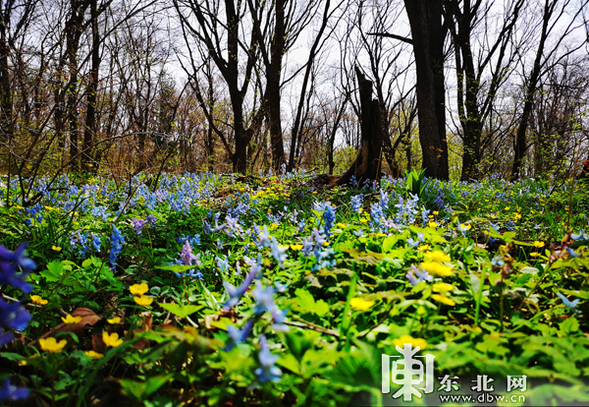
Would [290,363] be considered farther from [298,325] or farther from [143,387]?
[143,387]

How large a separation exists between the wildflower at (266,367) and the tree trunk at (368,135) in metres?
4.78

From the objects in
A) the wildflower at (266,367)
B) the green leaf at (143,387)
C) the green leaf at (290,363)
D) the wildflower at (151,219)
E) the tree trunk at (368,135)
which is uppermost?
the tree trunk at (368,135)

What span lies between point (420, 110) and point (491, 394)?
754 centimetres

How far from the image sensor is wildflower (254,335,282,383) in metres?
0.68

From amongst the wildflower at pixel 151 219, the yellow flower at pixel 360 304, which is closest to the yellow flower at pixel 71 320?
the yellow flower at pixel 360 304

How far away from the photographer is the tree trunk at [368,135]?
537 centimetres

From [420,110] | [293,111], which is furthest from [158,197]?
[293,111]

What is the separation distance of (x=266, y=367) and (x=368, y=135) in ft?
17.2

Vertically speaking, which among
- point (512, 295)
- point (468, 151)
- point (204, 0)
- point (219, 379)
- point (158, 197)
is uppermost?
point (204, 0)

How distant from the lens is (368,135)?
549cm

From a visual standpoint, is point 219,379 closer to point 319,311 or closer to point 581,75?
point 319,311

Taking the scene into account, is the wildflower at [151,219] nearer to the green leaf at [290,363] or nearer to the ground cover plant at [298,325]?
the ground cover plant at [298,325]

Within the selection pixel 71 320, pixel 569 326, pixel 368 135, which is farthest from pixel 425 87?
pixel 71 320

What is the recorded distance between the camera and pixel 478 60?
1484 centimetres
